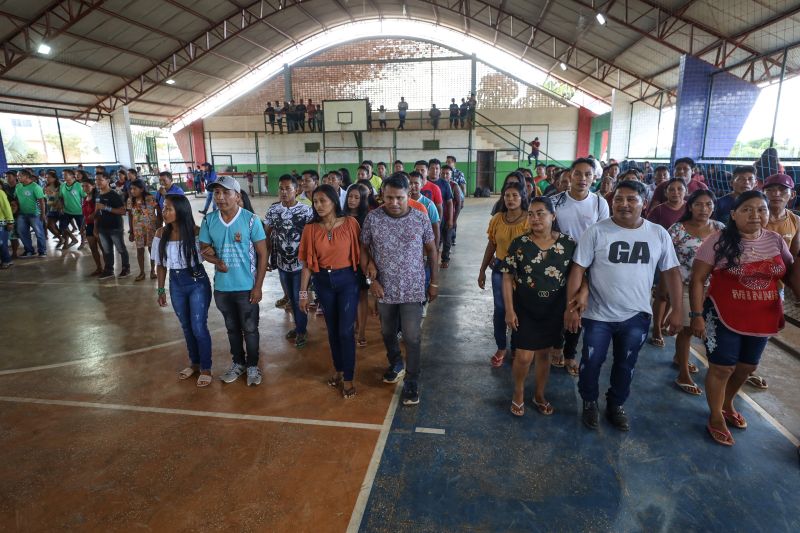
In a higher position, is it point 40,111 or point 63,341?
point 40,111

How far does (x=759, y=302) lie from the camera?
98.7 inches

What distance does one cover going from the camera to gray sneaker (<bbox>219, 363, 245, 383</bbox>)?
3646 mm

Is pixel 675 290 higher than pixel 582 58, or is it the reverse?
pixel 582 58

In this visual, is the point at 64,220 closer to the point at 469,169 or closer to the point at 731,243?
the point at 731,243

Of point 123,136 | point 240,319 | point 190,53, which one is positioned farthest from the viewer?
point 123,136

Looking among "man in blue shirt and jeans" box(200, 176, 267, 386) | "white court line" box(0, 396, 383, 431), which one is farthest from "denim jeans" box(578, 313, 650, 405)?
"man in blue shirt and jeans" box(200, 176, 267, 386)

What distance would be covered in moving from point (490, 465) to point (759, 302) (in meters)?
1.81

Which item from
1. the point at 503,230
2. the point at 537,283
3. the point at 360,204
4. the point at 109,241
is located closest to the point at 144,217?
the point at 109,241

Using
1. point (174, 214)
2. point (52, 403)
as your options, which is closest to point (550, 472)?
point (174, 214)

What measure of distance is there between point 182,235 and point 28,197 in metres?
7.15

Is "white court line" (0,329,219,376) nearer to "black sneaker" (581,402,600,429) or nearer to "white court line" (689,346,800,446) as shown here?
"black sneaker" (581,402,600,429)

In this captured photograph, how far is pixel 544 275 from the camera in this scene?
9.04 feet

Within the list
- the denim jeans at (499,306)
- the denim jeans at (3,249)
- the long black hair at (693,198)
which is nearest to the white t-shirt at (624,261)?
the denim jeans at (499,306)

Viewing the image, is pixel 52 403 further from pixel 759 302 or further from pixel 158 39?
pixel 158 39
